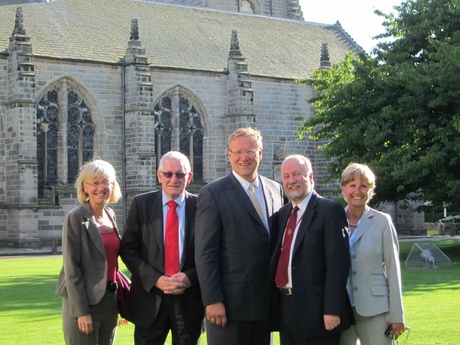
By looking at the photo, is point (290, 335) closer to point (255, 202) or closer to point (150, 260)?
point (255, 202)

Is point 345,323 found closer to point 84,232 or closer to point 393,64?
point 84,232

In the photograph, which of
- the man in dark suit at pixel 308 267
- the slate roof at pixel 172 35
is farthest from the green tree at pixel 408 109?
the man in dark suit at pixel 308 267

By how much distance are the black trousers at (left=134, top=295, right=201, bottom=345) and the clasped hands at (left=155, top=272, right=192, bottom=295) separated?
0.14 meters

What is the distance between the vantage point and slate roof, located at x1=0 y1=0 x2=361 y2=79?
1547 inches

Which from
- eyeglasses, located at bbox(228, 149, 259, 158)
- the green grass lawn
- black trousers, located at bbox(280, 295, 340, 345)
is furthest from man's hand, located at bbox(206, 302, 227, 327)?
the green grass lawn

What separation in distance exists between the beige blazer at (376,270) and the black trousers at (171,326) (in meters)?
1.54

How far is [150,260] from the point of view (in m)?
8.38

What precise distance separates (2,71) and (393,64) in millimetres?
15860

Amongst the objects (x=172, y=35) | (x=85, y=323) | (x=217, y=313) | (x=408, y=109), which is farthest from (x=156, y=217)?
(x=172, y=35)

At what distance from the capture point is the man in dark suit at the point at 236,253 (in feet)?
25.3

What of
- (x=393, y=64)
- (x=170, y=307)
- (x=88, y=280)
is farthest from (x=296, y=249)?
(x=393, y=64)

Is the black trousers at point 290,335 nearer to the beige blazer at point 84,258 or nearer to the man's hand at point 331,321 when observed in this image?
the man's hand at point 331,321

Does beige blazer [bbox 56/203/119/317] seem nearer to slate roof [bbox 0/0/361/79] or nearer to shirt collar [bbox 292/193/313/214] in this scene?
shirt collar [bbox 292/193/313/214]

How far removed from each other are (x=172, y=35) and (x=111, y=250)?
36280 mm
